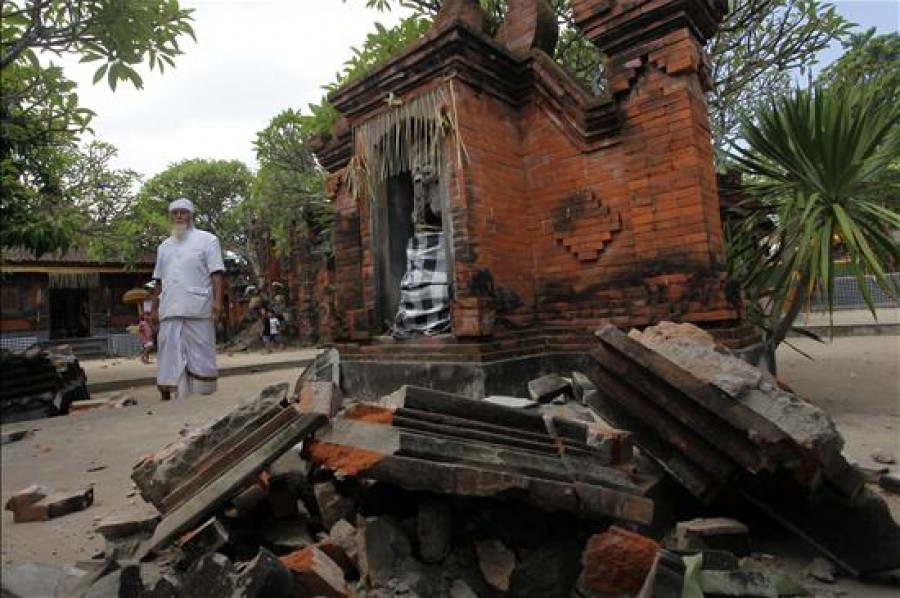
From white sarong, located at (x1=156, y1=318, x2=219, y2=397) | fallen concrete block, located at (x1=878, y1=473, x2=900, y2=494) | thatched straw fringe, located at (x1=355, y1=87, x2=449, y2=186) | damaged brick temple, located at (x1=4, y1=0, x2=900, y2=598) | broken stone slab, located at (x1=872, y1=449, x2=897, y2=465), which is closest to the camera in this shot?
damaged brick temple, located at (x1=4, y1=0, x2=900, y2=598)

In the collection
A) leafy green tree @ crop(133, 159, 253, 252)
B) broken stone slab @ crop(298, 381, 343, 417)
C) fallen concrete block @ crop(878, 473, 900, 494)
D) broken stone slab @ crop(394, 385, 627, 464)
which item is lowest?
fallen concrete block @ crop(878, 473, 900, 494)

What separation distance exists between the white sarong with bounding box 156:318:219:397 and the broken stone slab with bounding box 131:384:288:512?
6.73 feet

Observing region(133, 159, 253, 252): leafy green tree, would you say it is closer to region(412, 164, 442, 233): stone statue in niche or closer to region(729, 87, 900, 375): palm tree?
region(412, 164, 442, 233): stone statue in niche

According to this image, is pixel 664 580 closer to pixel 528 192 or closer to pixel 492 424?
pixel 492 424

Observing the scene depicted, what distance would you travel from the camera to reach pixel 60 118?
983mm

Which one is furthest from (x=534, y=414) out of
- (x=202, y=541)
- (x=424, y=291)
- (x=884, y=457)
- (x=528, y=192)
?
(x=528, y=192)

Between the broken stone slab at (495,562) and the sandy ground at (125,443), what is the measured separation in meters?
1.18

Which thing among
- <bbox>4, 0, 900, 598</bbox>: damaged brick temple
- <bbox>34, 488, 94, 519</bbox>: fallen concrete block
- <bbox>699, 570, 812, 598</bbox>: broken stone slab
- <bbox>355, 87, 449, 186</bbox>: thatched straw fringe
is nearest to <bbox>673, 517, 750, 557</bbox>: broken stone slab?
<bbox>4, 0, 900, 598</bbox>: damaged brick temple

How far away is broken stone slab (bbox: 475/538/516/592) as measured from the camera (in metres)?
1.77

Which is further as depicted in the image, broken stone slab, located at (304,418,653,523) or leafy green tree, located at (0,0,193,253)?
broken stone slab, located at (304,418,653,523)

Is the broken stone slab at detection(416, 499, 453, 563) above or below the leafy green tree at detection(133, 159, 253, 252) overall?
below

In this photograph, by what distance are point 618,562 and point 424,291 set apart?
3410 millimetres

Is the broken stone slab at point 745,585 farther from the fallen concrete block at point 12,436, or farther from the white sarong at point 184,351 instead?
the white sarong at point 184,351

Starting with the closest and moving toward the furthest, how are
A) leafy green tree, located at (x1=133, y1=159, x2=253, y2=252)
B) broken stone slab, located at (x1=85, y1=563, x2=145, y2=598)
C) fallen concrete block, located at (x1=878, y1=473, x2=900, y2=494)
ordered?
broken stone slab, located at (x1=85, y1=563, x2=145, y2=598), fallen concrete block, located at (x1=878, y1=473, x2=900, y2=494), leafy green tree, located at (x1=133, y1=159, x2=253, y2=252)
